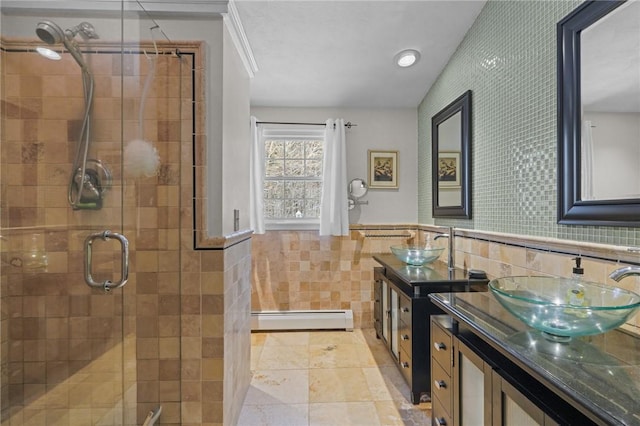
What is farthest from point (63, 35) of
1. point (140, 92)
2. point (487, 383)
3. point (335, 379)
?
point (335, 379)

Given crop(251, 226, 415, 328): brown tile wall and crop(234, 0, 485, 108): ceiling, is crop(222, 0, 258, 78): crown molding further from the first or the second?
crop(251, 226, 415, 328): brown tile wall

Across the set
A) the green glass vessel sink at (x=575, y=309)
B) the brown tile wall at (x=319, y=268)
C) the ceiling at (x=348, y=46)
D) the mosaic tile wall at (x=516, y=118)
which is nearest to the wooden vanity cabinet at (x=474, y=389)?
the green glass vessel sink at (x=575, y=309)

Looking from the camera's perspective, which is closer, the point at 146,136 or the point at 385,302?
the point at 146,136

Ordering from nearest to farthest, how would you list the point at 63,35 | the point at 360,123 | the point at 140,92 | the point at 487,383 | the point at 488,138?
the point at 487,383, the point at 63,35, the point at 140,92, the point at 488,138, the point at 360,123

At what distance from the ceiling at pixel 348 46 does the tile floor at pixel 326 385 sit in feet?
7.72

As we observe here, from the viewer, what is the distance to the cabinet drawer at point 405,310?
208cm

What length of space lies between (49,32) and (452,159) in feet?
8.41

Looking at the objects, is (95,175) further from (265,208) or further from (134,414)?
(265,208)

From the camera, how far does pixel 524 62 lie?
5.67ft

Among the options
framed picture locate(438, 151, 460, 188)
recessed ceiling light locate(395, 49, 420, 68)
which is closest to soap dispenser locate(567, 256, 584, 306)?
framed picture locate(438, 151, 460, 188)

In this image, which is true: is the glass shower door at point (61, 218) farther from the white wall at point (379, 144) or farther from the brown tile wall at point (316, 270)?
the white wall at point (379, 144)

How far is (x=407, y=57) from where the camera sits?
2.53 metres

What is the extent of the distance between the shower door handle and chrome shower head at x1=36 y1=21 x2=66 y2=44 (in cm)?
84

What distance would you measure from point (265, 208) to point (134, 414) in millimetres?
2111
